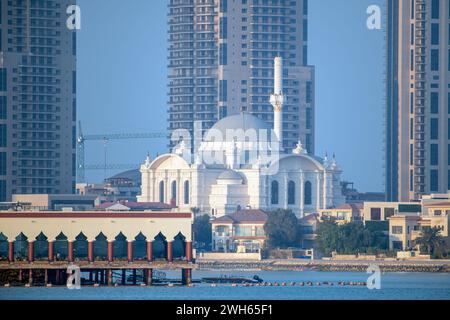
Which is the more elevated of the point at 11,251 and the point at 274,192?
the point at 274,192

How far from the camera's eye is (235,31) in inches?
4825

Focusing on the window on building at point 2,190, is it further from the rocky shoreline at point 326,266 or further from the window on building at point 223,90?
the window on building at point 223,90

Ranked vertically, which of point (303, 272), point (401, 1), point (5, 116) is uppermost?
point (401, 1)

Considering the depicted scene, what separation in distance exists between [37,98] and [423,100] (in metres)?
21.0

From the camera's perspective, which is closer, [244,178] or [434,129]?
[244,178]

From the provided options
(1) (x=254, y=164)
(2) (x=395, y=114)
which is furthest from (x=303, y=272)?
(2) (x=395, y=114)

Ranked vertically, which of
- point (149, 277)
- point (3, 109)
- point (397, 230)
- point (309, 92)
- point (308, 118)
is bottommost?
point (149, 277)

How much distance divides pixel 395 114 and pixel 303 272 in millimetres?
36158

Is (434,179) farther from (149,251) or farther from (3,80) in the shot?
(149,251)

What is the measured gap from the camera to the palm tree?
7788 cm

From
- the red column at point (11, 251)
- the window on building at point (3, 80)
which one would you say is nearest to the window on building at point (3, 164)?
the window on building at point (3, 80)

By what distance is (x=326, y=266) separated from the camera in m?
73.6

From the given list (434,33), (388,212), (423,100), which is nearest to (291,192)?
(423,100)

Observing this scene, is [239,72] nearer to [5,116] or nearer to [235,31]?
[235,31]
